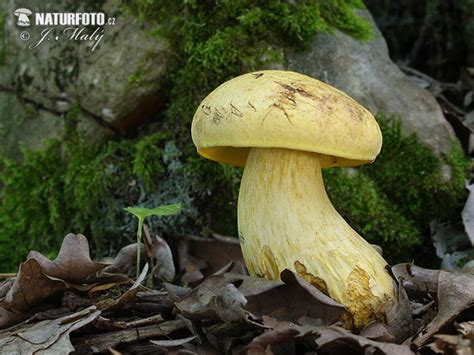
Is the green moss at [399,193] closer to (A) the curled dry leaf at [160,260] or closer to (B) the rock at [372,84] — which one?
(B) the rock at [372,84]

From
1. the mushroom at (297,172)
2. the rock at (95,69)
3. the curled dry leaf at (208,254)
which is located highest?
the rock at (95,69)

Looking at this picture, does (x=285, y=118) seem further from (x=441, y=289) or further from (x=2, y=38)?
(x=2, y=38)

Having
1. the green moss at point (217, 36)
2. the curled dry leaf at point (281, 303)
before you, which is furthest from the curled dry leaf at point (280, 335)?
the green moss at point (217, 36)

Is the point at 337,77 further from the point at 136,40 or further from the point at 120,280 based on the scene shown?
the point at 120,280

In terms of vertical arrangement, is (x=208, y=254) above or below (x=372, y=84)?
below

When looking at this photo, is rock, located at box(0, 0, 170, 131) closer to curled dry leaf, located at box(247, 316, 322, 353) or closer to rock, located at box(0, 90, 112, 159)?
→ rock, located at box(0, 90, 112, 159)

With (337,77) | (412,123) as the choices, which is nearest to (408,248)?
(412,123)

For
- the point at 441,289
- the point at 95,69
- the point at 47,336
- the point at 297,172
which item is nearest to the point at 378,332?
the point at 441,289

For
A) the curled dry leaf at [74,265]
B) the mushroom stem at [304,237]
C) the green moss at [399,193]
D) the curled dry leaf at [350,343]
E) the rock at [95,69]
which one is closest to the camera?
the curled dry leaf at [350,343]
